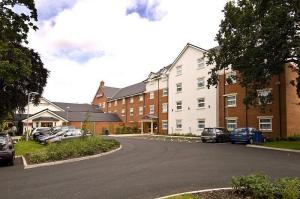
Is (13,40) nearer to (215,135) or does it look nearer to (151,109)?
(215,135)

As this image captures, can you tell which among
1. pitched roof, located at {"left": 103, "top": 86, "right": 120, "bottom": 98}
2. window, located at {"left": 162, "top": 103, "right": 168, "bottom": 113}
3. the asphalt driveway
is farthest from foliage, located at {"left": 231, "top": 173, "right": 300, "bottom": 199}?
pitched roof, located at {"left": 103, "top": 86, "right": 120, "bottom": 98}

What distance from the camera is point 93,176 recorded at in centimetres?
1327

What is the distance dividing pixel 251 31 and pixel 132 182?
19389 millimetres

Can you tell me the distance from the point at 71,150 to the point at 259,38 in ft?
52.4

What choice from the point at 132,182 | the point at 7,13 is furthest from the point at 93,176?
the point at 7,13

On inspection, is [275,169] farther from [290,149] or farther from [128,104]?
[128,104]

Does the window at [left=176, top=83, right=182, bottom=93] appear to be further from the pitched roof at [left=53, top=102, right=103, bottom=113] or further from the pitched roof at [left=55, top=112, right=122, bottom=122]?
the pitched roof at [left=53, top=102, right=103, bottom=113]

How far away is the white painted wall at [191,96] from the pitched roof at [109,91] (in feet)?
103

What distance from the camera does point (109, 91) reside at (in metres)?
84.0

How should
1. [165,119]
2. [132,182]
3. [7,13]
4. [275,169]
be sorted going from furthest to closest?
[165,119] < [7,13] < [275,169] < [132,182]

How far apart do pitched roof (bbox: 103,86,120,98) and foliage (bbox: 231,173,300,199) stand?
243 feet

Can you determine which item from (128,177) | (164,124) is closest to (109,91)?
(164,124)

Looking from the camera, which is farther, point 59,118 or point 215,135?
point 59,118

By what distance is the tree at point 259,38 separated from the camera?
82.3 ft
